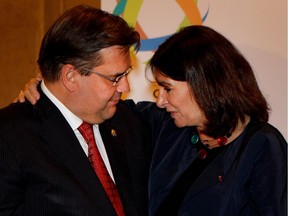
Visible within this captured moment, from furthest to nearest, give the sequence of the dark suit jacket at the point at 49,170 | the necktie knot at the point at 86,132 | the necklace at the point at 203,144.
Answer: the necklace at the point at 203,144, the necktie knot at the point at 86,132, the dark suit jacket at the point at 49,170

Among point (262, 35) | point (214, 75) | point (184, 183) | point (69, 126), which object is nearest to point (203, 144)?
point (184, 183)

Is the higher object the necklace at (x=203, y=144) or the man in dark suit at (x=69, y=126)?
the man in dark suit at (x=69, y=126)

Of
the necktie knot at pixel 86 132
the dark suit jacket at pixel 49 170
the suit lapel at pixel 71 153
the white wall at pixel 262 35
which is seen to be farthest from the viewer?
the white wall at pixel 262 35

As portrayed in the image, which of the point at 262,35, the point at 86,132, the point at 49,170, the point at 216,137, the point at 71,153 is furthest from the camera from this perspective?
the point at 262,35

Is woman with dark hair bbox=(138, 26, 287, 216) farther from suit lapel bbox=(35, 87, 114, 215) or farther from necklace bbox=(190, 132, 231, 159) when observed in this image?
suit lapel bbox=(35, 87, 114, 215)

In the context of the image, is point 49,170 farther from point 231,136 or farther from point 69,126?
point 231,136

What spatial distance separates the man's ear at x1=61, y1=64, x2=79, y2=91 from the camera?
1.84 m

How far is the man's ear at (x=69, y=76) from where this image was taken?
1844mm

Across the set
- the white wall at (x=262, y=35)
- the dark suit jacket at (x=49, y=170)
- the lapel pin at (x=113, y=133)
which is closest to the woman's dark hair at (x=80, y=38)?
the dark suit jacket at (x=49, y=170)

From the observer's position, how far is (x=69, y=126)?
1.87 metres

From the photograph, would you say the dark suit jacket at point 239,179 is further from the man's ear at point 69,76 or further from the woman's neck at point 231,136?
the man's ear at point 69,76

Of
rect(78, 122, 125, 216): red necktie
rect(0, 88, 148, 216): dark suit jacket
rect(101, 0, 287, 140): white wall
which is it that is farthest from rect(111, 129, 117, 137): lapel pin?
rect(101, 0, 287, 140): white wall

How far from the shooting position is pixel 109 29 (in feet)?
6.01

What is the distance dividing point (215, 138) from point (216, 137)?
0.04 feet
